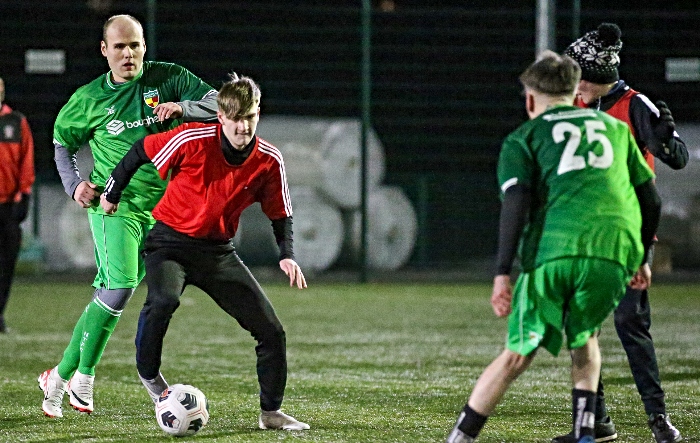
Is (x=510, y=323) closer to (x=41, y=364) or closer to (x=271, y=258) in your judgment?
(x=41, y=364)

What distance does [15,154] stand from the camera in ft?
34.7

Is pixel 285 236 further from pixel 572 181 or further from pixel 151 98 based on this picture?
pixel 572 181

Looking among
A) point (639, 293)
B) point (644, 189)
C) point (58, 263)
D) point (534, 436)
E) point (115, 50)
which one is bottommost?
point (58, 263)

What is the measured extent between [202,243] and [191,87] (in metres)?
1.08

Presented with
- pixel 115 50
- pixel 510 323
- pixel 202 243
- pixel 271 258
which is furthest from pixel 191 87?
pixel 271 258

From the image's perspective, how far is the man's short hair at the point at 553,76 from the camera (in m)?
4.48

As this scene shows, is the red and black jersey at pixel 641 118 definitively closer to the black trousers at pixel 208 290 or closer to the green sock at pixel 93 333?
the black trousers at pixel 208 290

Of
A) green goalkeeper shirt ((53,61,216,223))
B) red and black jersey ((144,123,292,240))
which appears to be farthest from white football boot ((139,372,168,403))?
green goalkeeper shirt ((53,61,216,223))

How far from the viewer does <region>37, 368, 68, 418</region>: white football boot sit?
5898 millimetres

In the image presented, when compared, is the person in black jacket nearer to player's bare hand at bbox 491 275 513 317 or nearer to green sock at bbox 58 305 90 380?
player's bare hand at bbox 491 275 513 317

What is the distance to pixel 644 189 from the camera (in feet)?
15.2

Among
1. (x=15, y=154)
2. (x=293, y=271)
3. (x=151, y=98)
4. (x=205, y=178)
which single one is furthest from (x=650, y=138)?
(x=15, y=154)

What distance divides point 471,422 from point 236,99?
5.73 ft

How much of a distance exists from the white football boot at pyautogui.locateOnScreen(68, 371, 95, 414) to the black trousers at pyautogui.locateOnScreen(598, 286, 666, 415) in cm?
252
